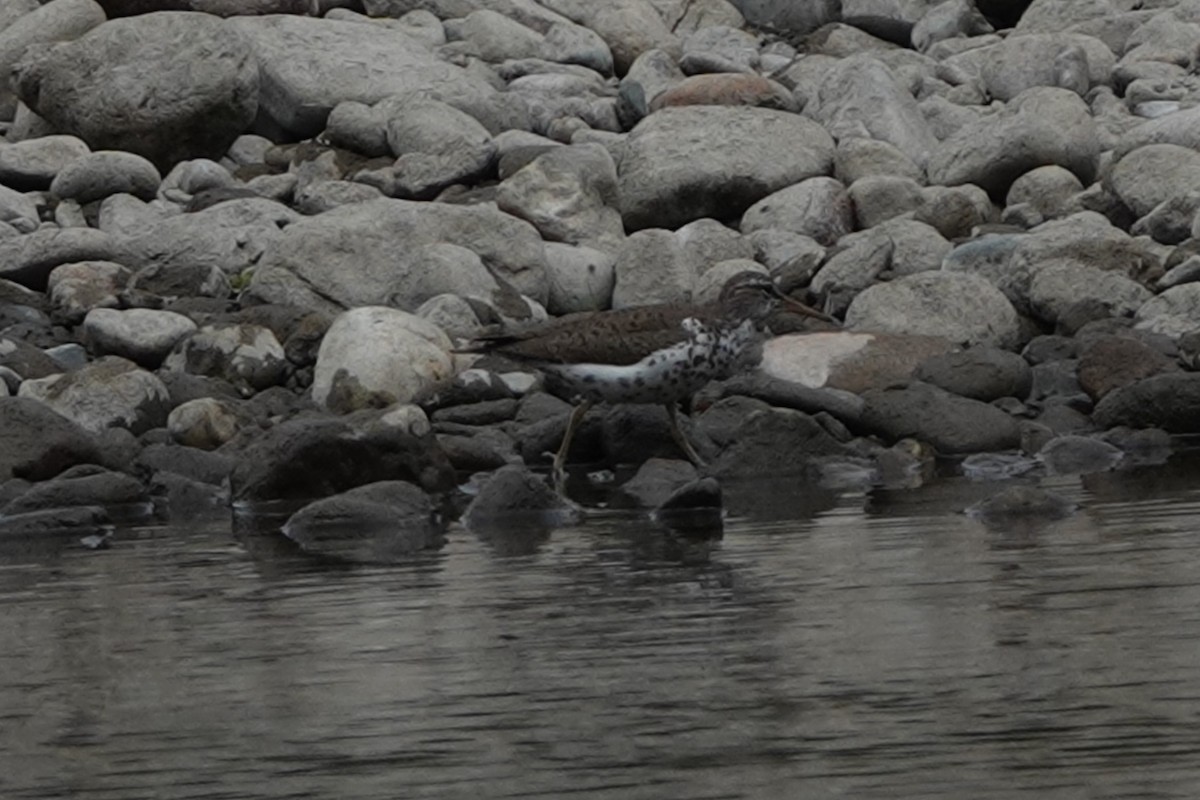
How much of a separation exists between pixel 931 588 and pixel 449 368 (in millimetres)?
8645

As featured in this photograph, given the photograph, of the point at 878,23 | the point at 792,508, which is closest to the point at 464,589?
the point at 792,508

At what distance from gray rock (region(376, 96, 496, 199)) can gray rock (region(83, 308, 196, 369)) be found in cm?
475

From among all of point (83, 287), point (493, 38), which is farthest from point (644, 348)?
point (493, 38)

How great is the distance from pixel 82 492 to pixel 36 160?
9.92 metres

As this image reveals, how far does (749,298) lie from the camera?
53.9ft

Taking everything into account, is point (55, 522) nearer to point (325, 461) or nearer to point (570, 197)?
point (325, 461)

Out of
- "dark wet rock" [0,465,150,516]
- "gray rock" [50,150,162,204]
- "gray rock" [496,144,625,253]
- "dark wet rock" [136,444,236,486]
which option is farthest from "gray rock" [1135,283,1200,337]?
"gray rock" [50,150,162,204]

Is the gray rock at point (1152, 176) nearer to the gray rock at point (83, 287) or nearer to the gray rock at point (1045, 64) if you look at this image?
the gray rock at point (1045, 64)

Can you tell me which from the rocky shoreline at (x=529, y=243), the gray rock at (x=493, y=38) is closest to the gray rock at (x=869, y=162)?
the rocky shoreline at (x=529, y=243)

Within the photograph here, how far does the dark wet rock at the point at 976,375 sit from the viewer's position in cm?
1797

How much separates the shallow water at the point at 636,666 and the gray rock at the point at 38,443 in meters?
2.85

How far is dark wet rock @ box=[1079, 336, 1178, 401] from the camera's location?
17781 millimetres

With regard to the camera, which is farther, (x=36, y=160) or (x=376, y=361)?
(x=36, y=160)

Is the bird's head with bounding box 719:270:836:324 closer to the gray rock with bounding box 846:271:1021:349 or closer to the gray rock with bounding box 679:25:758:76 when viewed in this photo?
the gray rock with bounding box 846:271:1021:349
